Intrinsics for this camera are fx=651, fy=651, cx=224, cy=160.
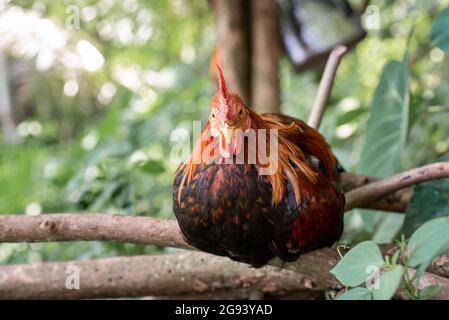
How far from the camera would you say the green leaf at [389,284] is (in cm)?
72

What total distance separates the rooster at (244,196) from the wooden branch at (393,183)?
0.19 meters

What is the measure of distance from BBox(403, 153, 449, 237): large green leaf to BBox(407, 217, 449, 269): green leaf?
56cm

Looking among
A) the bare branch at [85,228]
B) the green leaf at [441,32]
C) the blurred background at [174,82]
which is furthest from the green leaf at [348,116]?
the bare branch at [85,228]

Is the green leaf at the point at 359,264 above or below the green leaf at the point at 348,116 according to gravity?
below

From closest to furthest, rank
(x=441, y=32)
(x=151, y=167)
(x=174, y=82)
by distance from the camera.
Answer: (x=441, y=32) < (x=151, y=167) < (x=174, y=82)

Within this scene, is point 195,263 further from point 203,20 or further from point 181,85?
point 181,85

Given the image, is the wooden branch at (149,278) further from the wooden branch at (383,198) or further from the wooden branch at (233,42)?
the wooden branch at (233,42)

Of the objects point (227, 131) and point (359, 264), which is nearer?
point (359, 264)

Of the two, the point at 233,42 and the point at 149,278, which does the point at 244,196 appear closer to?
the point at 149,278

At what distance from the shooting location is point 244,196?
1.01m

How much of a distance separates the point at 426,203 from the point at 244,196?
1.57 feet

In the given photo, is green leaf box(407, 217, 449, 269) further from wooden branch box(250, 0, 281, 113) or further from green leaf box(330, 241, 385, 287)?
wooden branch box(250, 0, 281, 113)

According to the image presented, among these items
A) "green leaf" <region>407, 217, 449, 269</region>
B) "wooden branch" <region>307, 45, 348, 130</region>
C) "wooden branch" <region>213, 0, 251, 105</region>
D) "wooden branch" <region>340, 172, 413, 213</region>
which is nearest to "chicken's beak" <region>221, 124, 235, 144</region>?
"green leaf" <region>407, 217, 449, 269</region>

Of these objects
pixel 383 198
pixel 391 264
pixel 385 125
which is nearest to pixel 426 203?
pixel 383 198
